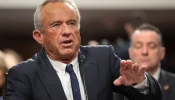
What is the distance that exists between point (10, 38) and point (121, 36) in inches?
92.2

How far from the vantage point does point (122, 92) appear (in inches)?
85.4

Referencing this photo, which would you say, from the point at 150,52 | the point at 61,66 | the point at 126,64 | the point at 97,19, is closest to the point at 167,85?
the point at 150,52

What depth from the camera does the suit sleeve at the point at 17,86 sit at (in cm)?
203

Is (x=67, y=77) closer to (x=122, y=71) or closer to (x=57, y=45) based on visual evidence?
(x=57, y=45)

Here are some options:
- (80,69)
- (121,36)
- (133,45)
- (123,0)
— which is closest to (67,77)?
(80,69)

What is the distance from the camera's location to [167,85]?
313 centimetres

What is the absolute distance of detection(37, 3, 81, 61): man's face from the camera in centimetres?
213

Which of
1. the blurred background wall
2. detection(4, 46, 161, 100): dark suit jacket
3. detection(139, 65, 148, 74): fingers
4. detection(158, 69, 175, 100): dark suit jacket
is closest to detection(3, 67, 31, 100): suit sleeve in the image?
detection(4, 46, 161, 100): dark suit jacket

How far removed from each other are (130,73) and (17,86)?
56 centimetres

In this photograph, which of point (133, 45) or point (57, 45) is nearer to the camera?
point (57, 45)

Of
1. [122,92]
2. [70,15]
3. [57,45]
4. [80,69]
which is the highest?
[70,15]

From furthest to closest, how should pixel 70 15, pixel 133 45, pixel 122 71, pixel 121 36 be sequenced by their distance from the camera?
pixel 121 36
pixel 133 45
pixel 70 15
pixel 122 71

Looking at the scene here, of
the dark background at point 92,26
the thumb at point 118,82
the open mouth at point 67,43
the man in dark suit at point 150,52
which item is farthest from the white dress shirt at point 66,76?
the dark background at point 92,26

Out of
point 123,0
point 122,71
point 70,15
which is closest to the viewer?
point 122,71
